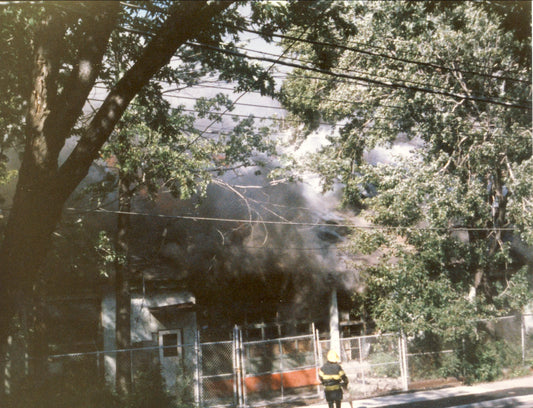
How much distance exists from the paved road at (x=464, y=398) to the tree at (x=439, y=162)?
2047 mm

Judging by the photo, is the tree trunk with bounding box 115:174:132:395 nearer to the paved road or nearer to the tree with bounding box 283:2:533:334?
the paved road

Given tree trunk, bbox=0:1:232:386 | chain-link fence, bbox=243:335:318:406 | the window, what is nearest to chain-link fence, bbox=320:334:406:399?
chain-link fence, bbox=243:335:318:406

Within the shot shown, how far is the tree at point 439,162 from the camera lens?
1683 centimetres

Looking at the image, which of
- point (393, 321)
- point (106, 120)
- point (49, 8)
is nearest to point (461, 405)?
point (393, 321)

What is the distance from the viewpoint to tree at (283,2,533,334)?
663 inches

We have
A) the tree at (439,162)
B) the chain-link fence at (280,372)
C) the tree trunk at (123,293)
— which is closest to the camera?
the tree trunk at (123,293)

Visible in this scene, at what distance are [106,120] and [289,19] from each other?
5.47 meters

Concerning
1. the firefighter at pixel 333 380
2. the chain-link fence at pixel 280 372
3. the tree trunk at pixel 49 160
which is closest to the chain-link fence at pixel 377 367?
the chain-link fence at pixel 280 372

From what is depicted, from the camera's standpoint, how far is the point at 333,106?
1908 centimetres

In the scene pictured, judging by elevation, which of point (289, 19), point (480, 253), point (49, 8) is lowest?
point (480, 253)

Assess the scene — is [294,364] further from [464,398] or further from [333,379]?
[333,379]

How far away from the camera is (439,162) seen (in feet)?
57.3

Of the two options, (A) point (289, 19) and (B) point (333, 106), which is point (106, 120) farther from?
(B) point (333, 106)

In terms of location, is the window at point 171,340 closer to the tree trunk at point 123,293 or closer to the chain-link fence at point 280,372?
the chain-link fence at point 280,372
